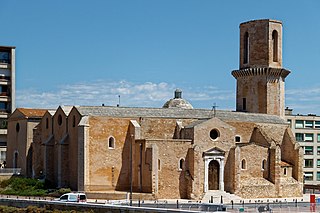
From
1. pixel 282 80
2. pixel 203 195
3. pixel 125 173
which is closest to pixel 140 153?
pixel 125 173

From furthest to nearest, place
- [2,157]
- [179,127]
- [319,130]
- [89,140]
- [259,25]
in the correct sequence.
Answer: [319,130] → [2,157] → [259,25] → [179,127] → [89,140]

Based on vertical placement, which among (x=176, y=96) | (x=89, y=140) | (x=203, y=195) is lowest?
(x=203, y=195)

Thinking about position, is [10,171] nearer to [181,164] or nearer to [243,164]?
[181,164]

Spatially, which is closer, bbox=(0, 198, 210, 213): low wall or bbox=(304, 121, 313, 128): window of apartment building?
bbox=(0, 198, 210, 213): low wall

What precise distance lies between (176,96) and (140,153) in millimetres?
15740

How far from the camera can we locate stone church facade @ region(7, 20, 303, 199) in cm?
5891

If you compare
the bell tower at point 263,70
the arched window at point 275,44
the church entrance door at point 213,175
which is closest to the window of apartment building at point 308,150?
the bell tower at point 263,70

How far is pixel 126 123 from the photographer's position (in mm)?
60750

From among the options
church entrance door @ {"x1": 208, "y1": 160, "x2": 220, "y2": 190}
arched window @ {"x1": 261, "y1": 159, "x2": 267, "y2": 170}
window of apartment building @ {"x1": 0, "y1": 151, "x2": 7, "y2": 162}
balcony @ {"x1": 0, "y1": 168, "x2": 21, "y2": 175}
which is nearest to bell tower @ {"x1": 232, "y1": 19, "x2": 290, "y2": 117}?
arched window @ {"x1": 261, "y1": 159, "x2": 267, "y2": 170}

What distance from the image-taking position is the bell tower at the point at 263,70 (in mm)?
73062

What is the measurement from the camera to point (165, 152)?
5909cm

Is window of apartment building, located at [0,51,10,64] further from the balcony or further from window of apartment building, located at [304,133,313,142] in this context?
window of apartment building, located at [304,133,313,142]

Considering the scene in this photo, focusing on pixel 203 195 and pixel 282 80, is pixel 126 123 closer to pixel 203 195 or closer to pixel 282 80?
pixel 203 195

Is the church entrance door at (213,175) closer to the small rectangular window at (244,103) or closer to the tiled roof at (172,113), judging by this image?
the tiled roof at (172,113)
